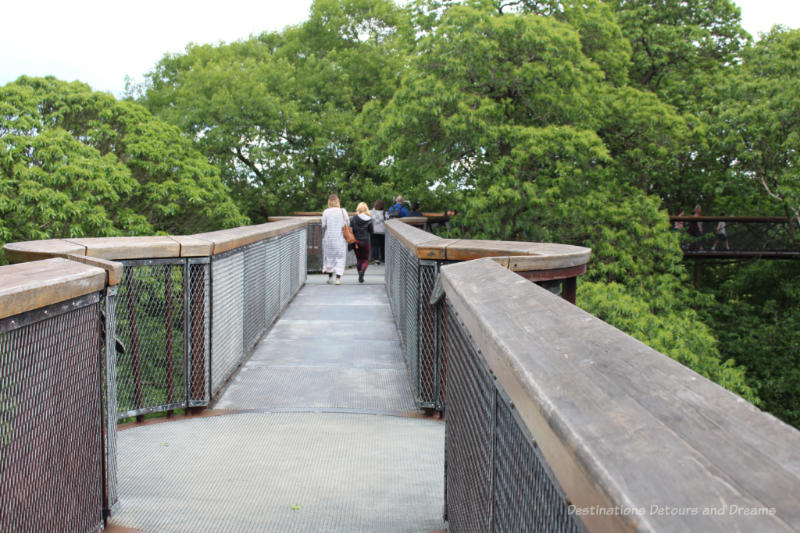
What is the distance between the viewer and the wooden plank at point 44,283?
8.48 ft

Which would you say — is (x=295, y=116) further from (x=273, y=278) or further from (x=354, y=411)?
(x=354, y=411)

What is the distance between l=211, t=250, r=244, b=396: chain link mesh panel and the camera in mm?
6195

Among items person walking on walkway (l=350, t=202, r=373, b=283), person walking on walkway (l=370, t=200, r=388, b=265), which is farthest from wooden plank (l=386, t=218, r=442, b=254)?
person walking on walkway (l=370, t=200, r=388, b=265)

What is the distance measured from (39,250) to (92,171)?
17.7m

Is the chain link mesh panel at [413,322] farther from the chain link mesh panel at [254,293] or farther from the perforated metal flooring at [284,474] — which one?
the chain link mesh panel at [254,293]

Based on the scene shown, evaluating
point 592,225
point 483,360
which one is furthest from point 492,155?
Answer: point 483,360

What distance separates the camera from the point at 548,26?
22.1 m

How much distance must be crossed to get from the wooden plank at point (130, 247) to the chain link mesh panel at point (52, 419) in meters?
1.47

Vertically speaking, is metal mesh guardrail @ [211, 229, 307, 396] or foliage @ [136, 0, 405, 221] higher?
foliage @ [136, 0, 405, 221]

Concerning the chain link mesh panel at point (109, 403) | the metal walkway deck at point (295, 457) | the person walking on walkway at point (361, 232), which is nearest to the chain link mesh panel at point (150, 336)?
the metal walkway deck at point (295, 457)

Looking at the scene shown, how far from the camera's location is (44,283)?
2.82 metres

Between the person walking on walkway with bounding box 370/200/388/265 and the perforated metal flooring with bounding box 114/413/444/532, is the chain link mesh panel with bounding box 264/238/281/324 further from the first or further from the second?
the person walking on walkway with bounding box 370/200/388/265

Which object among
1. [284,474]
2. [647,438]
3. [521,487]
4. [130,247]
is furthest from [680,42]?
[647,438]

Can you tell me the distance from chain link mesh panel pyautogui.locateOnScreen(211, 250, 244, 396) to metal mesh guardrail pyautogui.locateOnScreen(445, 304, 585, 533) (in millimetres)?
2951
